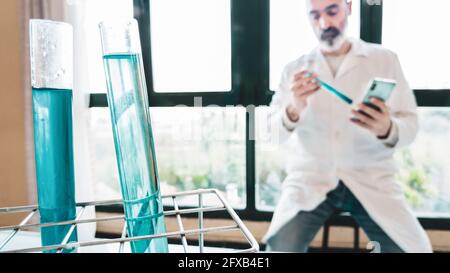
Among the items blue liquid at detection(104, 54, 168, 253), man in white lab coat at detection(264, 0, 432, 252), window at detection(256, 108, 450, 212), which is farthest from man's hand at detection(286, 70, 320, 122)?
blue liquid at detection(104, 54, 168, 253)

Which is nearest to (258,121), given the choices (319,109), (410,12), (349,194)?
(319,109)

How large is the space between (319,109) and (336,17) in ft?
0.88

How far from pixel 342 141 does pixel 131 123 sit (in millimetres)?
761

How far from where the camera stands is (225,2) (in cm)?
98

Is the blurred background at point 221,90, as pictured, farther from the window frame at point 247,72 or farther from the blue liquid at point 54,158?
the blue liquid at point 54,158

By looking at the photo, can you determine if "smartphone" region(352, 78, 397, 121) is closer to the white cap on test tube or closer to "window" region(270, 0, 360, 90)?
"window" region(270, 0, 360, 90)

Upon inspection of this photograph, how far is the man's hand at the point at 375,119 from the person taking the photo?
879 millimetres

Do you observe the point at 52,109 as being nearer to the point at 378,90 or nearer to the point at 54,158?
the point at 54,158

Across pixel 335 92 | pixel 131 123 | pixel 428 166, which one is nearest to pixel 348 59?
pixel 335 92

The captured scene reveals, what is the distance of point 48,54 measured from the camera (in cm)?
27

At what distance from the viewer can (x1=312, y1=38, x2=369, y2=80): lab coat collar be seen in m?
0.90

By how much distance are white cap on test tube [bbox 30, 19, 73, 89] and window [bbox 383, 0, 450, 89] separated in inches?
33.9

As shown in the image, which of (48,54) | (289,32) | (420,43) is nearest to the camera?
(48,54)

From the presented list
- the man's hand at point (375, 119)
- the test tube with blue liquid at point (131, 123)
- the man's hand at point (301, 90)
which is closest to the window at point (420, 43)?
the man's hand at point (375, 119)
